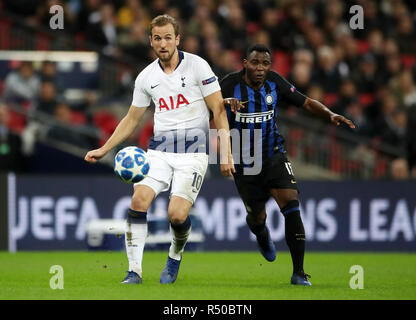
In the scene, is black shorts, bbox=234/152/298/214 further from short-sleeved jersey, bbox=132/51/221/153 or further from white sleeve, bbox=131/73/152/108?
white sleeve, bbox=131/73/152/108

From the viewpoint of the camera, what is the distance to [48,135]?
15.0m

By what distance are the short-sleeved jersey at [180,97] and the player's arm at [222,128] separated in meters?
0.07

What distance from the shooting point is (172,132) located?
8.17 meters

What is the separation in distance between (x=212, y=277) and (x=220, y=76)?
714cm

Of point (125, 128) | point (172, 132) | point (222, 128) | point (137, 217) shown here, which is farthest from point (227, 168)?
point (125, 128)

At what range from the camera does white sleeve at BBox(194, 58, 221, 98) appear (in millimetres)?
8117

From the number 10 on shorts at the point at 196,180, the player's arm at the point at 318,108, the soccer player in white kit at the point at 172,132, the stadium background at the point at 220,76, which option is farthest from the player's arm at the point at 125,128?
the stadium background at the point at 220,76

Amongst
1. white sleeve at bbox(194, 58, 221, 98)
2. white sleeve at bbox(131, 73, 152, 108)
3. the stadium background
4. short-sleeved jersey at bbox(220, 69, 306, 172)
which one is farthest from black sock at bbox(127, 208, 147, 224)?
the stadium background

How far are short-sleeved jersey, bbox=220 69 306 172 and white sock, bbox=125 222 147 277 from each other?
145 centimetres

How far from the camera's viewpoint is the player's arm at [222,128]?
7.76 metres

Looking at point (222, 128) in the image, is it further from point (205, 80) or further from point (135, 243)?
point (135, 243)

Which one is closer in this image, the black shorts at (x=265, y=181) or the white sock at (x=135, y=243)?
the white sock at (x=135, y=243)

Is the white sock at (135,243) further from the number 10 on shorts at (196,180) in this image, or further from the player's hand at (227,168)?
the player's hand at (227,168)
